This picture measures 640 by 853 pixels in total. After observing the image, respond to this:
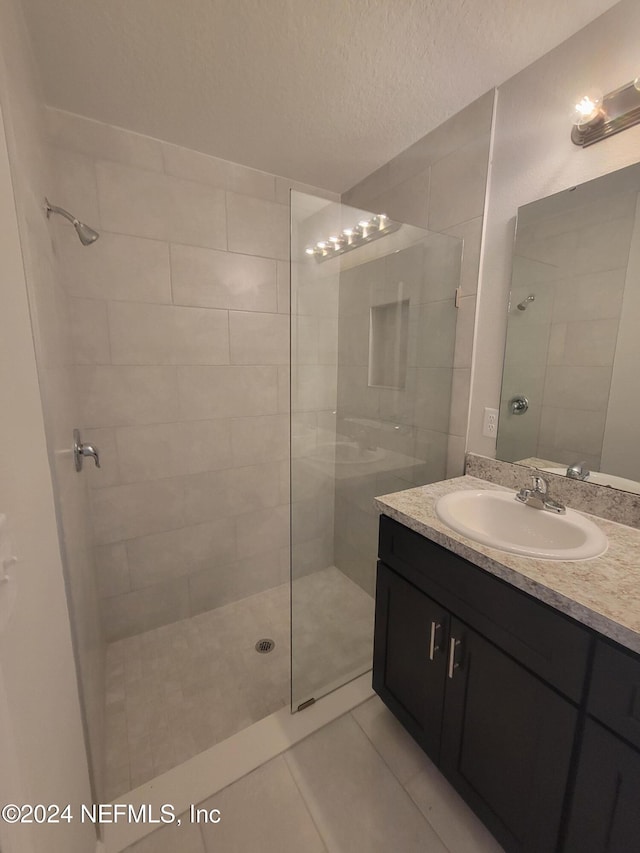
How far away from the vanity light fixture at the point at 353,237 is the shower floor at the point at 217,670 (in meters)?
1.50

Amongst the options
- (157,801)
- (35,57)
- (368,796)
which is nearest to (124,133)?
(35,57)

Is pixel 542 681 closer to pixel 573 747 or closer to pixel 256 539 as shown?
pixel 573 747

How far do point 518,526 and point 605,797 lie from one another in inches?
27.0

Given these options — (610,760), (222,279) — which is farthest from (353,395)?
(610,760)

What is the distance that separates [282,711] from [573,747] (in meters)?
1.10

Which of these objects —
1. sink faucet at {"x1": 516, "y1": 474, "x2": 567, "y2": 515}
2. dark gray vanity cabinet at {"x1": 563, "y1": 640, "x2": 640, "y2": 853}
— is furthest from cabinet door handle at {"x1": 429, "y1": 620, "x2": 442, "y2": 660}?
sink faucet at {"x1": 516, "y1": 474, "x2": 567, "y2": 515}

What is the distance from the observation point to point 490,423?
151 cm

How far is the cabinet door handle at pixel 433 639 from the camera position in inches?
43.6

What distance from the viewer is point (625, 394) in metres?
1.12

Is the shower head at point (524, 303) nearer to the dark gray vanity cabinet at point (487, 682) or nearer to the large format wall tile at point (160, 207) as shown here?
the dark gray vanity cabinet at point (487, 682)

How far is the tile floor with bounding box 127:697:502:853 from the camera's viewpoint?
1041 millimetres

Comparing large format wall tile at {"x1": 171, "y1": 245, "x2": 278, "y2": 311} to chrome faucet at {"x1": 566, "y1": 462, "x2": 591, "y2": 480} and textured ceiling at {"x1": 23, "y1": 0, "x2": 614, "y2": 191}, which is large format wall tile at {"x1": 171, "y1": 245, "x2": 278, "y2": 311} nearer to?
textured ceiling at {"x1": 23, "y1": 0, "x2": 614, "y2": 191}

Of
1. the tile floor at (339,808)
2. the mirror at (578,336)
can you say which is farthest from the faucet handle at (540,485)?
the tile floor at (339,808)

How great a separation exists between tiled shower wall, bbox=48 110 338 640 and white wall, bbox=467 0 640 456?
43.1 inches
